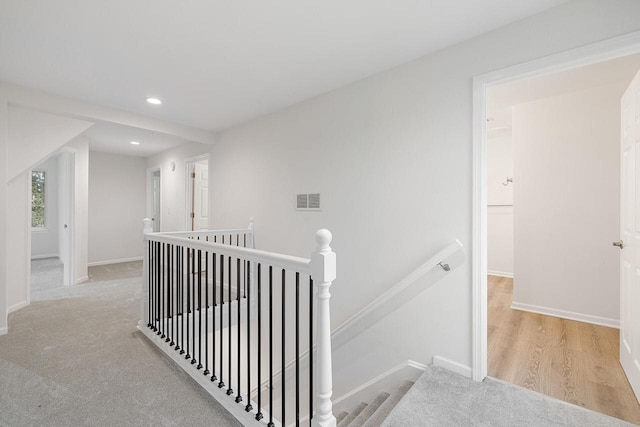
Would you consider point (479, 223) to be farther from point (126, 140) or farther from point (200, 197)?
point (126, 140)

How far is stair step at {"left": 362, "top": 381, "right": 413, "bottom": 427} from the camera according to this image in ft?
5.87

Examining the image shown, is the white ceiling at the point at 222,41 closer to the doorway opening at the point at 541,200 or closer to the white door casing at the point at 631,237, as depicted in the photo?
the doorway opening at the point at 541,200

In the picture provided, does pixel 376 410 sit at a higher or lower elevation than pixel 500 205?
lower

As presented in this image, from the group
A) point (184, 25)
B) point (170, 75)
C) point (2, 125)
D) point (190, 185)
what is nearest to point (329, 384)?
point (184, 25)

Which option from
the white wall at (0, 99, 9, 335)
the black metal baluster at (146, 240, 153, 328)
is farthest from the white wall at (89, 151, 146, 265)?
the black metal baluster at (146, 240, 153, 328)

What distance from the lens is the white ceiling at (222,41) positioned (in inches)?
66.7

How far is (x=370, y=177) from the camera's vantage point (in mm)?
2533

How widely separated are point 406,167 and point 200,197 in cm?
408

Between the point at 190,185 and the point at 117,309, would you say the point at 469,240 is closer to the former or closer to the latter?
the point at 117,309

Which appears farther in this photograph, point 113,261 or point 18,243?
point 113,261

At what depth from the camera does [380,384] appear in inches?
91.6

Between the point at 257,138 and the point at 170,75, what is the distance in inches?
53.5

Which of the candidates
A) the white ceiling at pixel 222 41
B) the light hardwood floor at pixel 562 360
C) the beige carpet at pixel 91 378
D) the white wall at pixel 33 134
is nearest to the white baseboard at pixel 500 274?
the light hardwood floor at pixel 562 360

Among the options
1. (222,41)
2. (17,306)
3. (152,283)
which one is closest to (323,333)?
A: (222,41)
